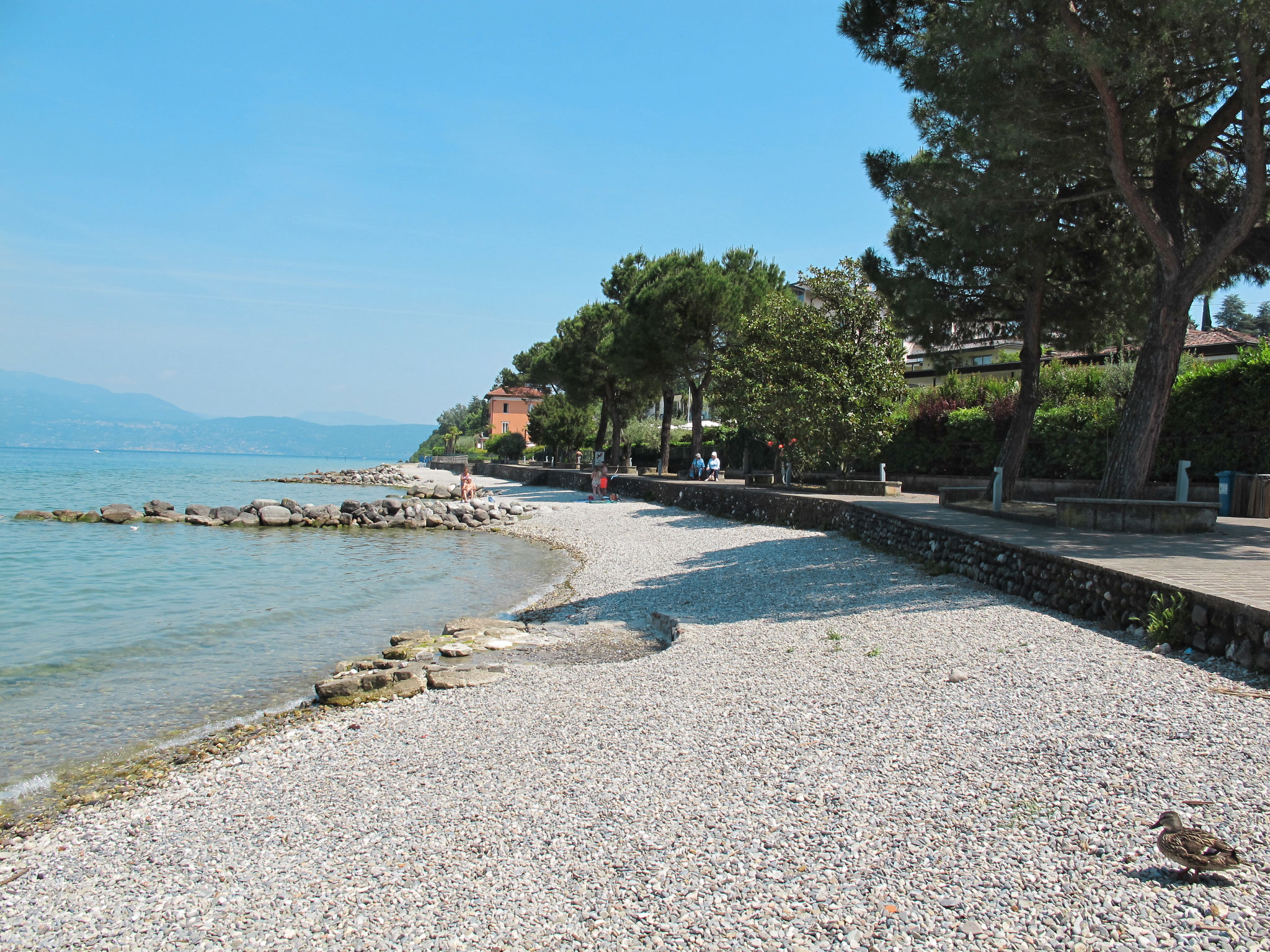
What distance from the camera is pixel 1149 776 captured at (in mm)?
3943

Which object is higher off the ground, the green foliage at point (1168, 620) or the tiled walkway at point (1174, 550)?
the tiled walkway at point (1174, 550)

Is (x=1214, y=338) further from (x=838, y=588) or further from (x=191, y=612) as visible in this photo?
(x=191, y=612)

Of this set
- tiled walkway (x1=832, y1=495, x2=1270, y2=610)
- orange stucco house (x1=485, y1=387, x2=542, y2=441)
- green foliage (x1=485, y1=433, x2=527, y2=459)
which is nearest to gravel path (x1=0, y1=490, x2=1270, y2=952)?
tiled walkway (x1=832, y1=495, x2=1270, y2=610)

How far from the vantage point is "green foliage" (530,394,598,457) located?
52.5 metres

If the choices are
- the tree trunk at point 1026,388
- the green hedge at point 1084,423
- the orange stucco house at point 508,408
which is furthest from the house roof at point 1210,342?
the orange stucco house at point 508,408

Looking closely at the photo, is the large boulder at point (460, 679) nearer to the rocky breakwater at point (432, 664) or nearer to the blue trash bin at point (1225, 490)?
the rocky breakwater at point (432, 664)

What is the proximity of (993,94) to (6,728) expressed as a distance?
1334 centimetres

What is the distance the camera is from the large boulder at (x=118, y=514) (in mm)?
28016

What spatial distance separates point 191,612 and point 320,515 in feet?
55.8

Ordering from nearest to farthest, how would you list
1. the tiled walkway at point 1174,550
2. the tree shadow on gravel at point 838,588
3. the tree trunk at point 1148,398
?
1. the tiled walkway at point 1174,550
2. the tree shadow on gravel at point 838,588
3. the tree trunk at point 1148,398

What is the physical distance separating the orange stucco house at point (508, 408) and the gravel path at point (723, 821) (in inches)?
3481

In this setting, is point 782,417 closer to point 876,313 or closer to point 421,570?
point 876,313

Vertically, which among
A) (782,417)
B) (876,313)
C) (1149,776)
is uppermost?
(876,313)

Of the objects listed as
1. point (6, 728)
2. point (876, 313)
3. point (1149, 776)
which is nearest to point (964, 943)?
point (1149, 776)
